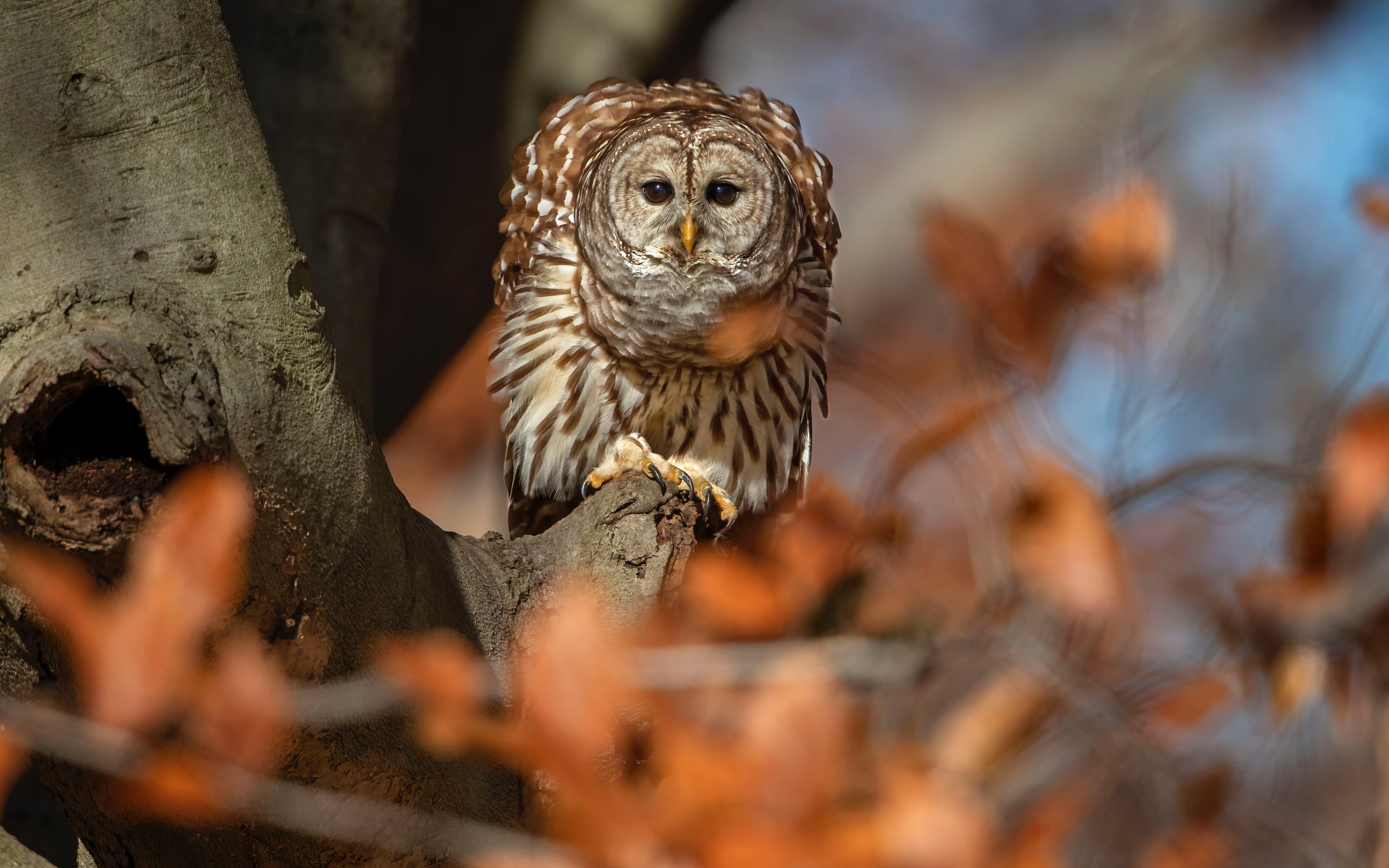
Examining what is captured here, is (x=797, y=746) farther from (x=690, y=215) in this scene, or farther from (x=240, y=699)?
(x=690, y=215)

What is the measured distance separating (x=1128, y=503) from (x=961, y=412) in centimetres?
25

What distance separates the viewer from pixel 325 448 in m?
1.50

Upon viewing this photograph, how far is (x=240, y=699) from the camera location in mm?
1456

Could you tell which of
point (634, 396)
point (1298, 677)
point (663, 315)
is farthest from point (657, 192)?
point (1298, 677)

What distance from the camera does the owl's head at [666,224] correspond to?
117 inches

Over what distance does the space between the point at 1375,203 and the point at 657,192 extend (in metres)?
1.77

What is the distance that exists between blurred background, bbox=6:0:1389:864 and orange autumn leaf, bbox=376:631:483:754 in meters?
0.41

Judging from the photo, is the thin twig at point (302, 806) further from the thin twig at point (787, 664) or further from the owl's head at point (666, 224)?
the owl's head at point (666, 224)

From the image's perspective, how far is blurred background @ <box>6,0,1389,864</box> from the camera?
1.49 metres

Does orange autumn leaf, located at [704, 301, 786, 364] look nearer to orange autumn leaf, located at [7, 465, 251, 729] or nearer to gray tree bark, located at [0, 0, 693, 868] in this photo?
gray tree bark, located at [0, 0, 693, 868]

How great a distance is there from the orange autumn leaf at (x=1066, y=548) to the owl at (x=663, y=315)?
4.86 feet

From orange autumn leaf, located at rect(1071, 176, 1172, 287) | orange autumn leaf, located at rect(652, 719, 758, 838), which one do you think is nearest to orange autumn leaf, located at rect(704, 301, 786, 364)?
orange autumn leaf, located at rect(652, 719, 758, 838)

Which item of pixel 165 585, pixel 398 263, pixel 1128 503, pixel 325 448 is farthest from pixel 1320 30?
pixel 165 585

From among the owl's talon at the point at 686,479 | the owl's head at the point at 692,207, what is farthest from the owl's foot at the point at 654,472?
the owl's head at the point at 692,207
